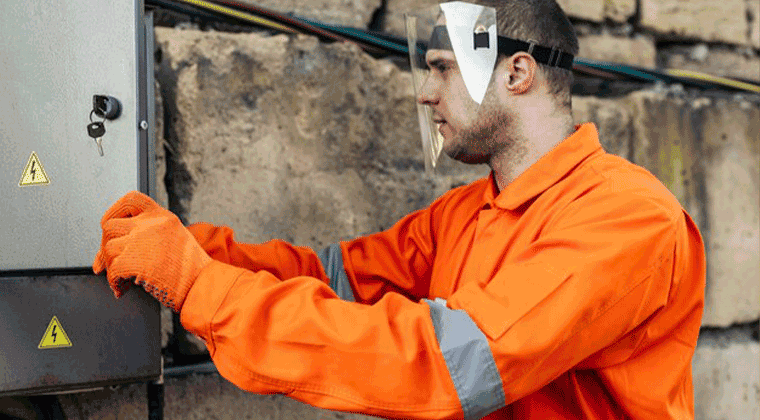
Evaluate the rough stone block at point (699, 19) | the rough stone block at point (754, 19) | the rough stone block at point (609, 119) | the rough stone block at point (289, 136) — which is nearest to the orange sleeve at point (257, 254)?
the rough stone block at point (289, 136)

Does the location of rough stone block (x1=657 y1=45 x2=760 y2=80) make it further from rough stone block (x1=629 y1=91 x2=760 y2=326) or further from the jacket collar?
the jacket collar

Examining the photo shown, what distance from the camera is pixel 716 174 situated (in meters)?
2.44

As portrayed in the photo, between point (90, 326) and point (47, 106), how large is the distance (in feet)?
1.24

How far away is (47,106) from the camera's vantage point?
4.28 ft

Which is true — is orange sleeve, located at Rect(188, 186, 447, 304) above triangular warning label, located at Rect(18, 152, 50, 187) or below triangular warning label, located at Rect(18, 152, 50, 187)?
below

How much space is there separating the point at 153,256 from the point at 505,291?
0.54 m

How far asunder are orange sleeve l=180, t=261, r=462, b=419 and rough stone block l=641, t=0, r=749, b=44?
1670 millimetres

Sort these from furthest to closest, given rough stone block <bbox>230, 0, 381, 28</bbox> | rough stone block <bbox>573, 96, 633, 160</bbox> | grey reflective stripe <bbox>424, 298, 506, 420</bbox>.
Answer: rough stone block <bbox>573, 96, 633, 160</bbox> < rough stone block <bbox>230, 0, 381, 28</bbox> < grey reflective stripe <bbox>424, 298, 506, 420</bbox>

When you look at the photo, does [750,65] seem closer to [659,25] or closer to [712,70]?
[712,70]

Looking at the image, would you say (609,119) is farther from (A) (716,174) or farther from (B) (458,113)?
(B) (458,113)

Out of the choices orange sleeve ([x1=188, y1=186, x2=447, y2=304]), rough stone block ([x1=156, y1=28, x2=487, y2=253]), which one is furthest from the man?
rough stone block ([x1=156, y1=28, x2=487, y2=253])

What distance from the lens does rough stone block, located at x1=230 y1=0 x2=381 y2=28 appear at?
1976mm

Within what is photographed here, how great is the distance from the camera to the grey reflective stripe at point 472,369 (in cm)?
115

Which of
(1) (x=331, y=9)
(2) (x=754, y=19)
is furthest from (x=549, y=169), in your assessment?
(2) (x=754, y=19)
